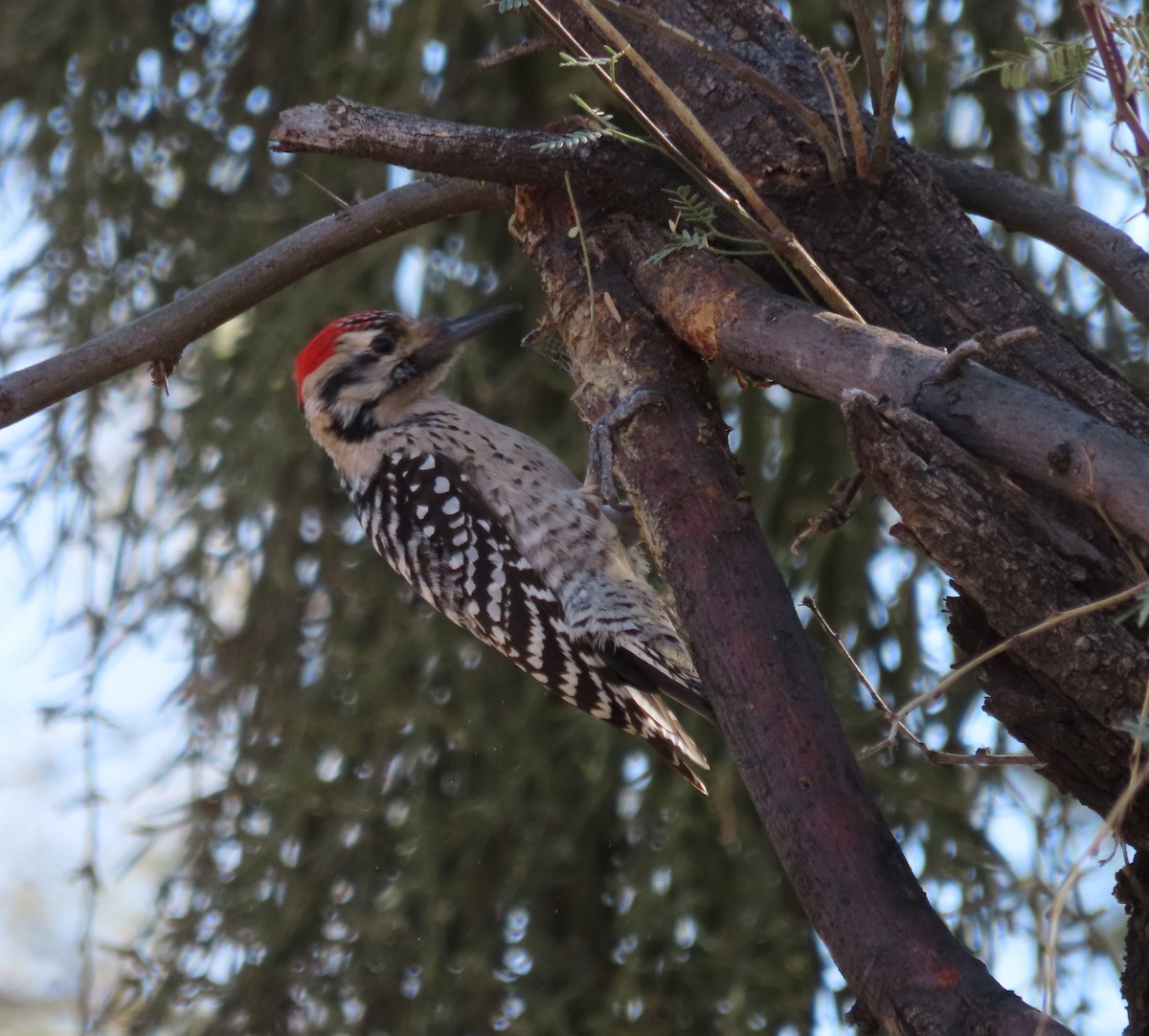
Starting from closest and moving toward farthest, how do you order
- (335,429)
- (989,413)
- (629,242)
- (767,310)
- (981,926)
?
(989,413), (767,310), (629,242), (981,926), (335,429)

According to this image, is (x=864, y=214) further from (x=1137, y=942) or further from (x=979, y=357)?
(x=1137, y=942)

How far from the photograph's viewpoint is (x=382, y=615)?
3719 mm

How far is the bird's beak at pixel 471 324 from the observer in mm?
3445

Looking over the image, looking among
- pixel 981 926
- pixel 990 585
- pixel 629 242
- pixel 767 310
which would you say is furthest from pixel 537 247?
pixel 981 926

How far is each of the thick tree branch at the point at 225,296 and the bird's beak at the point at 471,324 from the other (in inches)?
22.5

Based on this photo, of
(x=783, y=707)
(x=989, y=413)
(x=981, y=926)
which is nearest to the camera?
(x=989, y=413)

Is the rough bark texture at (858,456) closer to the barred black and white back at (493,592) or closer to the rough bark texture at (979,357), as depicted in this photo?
the rough bark texture at (979,357)

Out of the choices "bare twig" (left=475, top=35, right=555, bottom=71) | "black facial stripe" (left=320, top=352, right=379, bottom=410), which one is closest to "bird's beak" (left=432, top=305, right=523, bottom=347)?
"black facial stripe" (left=320, top=352, right=379, bottom=410)

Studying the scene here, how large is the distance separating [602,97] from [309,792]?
1911mm

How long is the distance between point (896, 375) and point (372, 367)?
2076 millimetres

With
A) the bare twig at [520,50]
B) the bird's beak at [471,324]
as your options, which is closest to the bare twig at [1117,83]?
the bare twig at [520,50]

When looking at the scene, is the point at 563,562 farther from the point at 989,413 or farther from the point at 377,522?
the point at 989,413

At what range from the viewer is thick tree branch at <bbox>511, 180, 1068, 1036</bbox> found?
71.4 inches

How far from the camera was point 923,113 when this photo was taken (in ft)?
11.0
